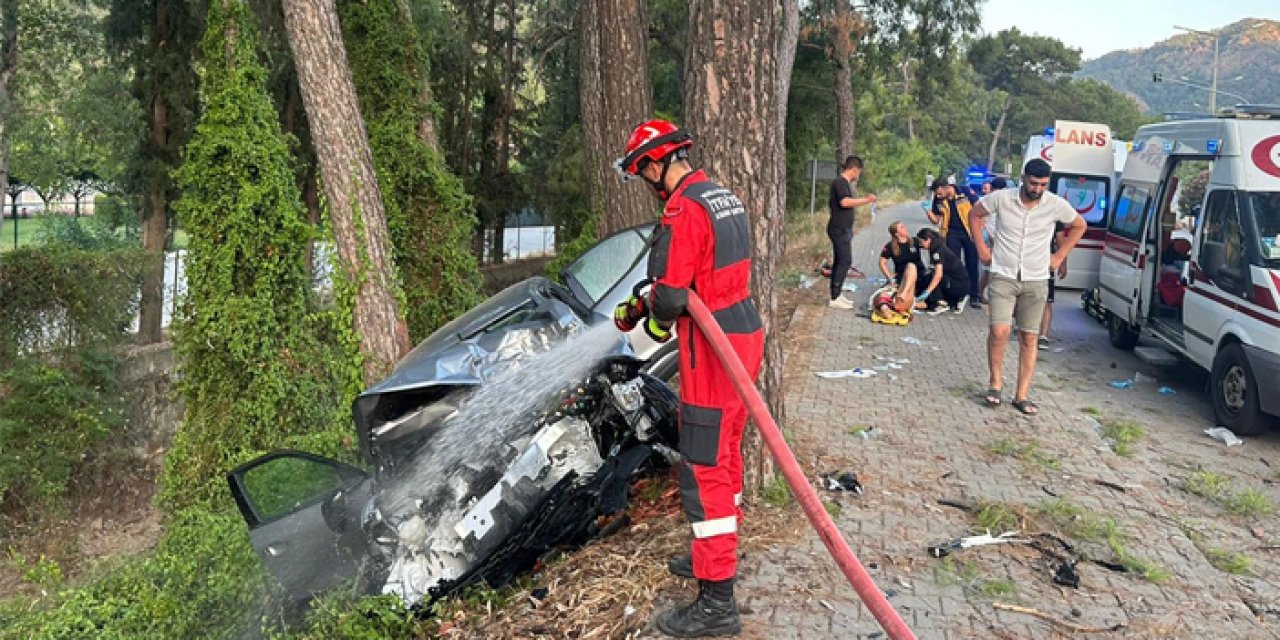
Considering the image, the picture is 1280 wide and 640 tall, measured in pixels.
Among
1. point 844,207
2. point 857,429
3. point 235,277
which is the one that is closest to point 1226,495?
point 857,429

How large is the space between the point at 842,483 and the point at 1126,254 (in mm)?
6778

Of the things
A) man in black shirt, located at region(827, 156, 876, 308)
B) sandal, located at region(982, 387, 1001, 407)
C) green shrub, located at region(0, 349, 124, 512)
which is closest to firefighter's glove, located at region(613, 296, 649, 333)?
sandal, located at region(982, 387, 1001, 407)

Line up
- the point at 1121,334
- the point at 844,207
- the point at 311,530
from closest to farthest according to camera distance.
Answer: the point at 311,530 → the point at 1121,334 → the point at 844,207

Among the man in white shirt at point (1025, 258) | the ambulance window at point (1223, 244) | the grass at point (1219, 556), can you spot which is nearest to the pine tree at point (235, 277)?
the man in white shirt at point (1025, 258)

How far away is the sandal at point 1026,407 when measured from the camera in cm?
761

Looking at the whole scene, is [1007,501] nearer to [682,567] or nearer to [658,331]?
[682,567]

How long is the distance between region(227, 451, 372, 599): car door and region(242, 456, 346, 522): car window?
0.04 ft

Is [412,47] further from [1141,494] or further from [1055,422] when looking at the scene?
[1141,494]

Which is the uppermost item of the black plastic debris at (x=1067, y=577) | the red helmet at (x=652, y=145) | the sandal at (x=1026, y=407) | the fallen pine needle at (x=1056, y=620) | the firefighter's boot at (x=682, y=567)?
the red helmet at (x=652, y=145)

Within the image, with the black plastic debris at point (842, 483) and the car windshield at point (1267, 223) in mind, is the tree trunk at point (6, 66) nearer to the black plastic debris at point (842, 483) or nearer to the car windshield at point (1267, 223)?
the black plastic debris at point (842, 483)

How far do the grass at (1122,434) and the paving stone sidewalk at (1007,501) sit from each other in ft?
0.32

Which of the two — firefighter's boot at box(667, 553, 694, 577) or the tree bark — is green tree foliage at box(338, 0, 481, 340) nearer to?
the tree bark

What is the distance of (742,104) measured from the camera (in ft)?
16.2

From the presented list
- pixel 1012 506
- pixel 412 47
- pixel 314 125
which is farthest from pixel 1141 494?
pixel 412 47
